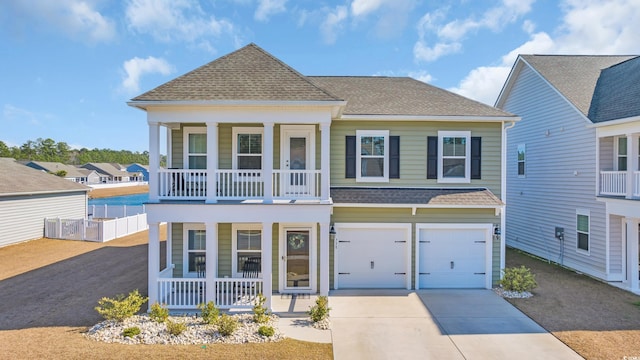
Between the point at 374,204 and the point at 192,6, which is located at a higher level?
the point at 192,6

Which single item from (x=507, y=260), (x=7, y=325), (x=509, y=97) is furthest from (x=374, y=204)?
(x=509, y=97)

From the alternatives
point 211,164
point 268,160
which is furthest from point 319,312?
point 211,164

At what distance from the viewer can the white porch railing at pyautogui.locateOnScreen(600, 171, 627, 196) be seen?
1125 centimetres

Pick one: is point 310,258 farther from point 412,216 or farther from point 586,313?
point 586,313

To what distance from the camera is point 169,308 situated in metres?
9.02

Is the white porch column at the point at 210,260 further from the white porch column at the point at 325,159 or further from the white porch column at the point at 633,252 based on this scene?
the white porch column at the point at 633,252

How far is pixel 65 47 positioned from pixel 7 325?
747 inches

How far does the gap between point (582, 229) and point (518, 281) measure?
488cm

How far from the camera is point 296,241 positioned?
10.8 m

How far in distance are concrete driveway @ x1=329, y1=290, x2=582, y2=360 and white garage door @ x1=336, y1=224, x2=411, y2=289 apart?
0.59m

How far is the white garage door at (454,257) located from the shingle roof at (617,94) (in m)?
6.21

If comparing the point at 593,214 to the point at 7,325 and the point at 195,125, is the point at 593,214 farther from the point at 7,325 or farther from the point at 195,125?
the point at 7,325

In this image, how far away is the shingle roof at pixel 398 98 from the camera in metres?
11.2

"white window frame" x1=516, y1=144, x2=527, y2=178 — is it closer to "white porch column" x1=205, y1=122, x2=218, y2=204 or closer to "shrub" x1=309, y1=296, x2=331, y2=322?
"shrub" x1=309, y1=296, x2=331, y2=322
